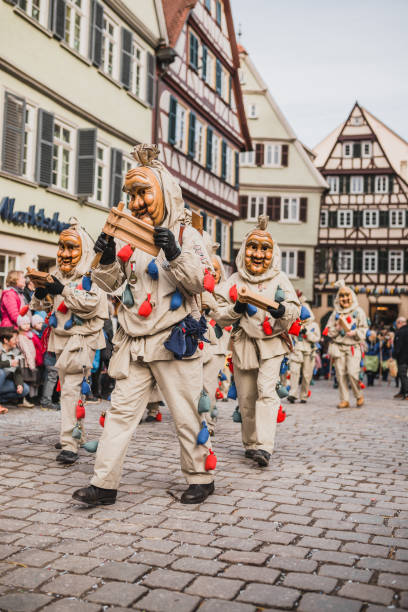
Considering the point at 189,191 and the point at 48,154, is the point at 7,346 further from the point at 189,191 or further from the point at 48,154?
the point at 189,191

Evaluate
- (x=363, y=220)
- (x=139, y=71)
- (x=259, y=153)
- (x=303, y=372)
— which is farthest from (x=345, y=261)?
(x=303, y=372)

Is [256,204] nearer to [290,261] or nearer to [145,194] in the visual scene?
[290,261]

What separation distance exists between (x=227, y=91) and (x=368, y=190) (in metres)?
17.9

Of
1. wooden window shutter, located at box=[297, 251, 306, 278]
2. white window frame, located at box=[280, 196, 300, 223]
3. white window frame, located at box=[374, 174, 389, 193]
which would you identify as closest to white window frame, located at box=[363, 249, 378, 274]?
white window frame, located at box=[374, 174, 389, 193]

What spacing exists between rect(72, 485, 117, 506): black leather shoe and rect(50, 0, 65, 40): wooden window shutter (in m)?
13.5

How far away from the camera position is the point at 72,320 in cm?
641

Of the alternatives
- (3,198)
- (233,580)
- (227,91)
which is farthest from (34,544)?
(227,91)

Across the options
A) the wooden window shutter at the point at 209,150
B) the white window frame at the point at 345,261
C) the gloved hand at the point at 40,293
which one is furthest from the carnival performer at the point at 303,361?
the white window frame at the point at 345,261

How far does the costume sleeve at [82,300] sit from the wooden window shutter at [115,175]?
1271 centimetres

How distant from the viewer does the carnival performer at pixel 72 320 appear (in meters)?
6.21

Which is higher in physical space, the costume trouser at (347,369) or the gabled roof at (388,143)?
the gabled roof at (388,143)

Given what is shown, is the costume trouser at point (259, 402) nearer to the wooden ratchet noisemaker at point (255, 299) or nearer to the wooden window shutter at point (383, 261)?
the wooden ratchet noisemaker at point (255, 299)

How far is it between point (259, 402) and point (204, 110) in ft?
66.8

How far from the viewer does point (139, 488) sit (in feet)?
17.4
